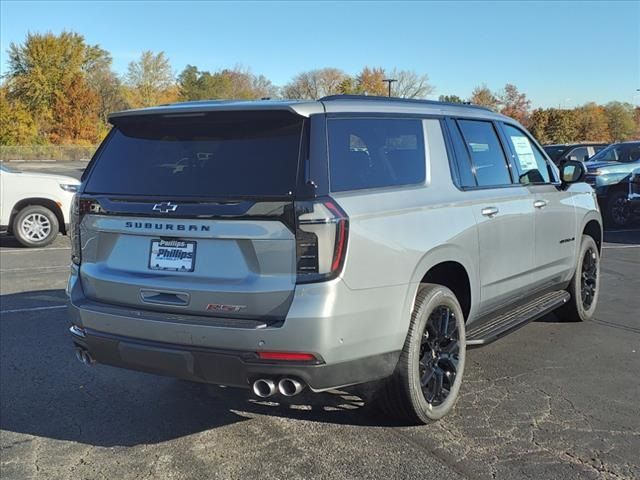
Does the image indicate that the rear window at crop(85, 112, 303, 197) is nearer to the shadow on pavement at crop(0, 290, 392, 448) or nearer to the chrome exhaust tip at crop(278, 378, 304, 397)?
the chrome exhaust tip at crop(278, 378, 304, 397)

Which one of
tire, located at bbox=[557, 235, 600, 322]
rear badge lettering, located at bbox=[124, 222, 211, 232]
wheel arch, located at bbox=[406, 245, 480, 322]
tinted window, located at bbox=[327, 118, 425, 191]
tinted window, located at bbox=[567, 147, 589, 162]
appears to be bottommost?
tire, located at bbox=[557, 235, 600, 322]

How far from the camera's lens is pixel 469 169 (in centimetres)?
438

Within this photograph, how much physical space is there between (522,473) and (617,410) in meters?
1.15

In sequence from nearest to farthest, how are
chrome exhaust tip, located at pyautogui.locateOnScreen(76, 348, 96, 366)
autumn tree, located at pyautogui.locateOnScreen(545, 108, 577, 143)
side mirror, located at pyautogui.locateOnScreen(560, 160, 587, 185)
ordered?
chrome exhaust tip, located at pyautogui.locateOnScreen(76, 348, 96, 366), side mirror, located at pyautogui.locateOnScreen(560, 160, 587, 185), autumn tree, located at pyautogui.locateOnScreen(545, 108, 577, 143)

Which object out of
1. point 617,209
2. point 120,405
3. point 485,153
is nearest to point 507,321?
→ point 485,153

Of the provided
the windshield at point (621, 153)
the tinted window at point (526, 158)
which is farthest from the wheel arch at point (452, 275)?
the windshield at point (621, 153)

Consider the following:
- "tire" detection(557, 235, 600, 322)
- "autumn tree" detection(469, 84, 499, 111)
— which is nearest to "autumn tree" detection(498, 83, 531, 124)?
"autumn tree" detection(469, 84, 499, 111)

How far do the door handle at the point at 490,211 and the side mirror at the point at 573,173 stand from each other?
1607 mm

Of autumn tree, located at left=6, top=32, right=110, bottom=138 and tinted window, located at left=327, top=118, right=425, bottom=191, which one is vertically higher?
autumn tree, located at left=6, top=32, right=110, bottom=138

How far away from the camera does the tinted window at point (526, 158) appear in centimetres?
516

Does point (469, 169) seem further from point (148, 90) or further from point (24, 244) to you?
point (148, 90)

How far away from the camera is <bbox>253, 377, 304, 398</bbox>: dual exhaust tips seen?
315cm

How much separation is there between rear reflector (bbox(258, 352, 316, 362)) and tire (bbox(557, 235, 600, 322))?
11.9 feet

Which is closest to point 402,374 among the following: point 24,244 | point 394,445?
point 394,445
